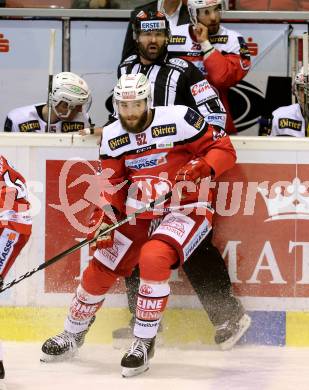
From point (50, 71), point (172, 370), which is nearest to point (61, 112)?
point (50, 71)

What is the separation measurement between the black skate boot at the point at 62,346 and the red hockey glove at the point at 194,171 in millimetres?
849

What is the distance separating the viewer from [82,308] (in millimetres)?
5418

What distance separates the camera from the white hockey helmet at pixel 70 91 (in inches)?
240

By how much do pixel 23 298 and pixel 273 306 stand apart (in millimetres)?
1234

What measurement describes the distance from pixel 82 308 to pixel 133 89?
1043 mm

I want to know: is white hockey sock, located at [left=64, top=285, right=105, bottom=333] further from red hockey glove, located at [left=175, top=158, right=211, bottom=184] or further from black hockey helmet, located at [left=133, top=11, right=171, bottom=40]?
black hockey helmet, located at [left=133, top=11, right=171, bottom=40]

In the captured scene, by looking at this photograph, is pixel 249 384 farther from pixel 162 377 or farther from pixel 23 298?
pixel 23 298

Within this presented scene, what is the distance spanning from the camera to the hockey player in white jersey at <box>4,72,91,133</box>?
6105 mm

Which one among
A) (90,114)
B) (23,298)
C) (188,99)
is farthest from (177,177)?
(90,114)

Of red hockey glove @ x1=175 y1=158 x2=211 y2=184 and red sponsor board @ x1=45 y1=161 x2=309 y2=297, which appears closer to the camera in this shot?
red hockey glove @ x1=175 y1=158 x2=211 y2=184

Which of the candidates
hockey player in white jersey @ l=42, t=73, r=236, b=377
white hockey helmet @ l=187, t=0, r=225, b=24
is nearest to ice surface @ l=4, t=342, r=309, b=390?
hockey player in white jersey @ l=42, t=73, r=236, b=377

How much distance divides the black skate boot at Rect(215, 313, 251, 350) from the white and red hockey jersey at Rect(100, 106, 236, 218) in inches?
25.0

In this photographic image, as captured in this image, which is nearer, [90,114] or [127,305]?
[127,305]

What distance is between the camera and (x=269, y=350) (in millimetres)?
5625
